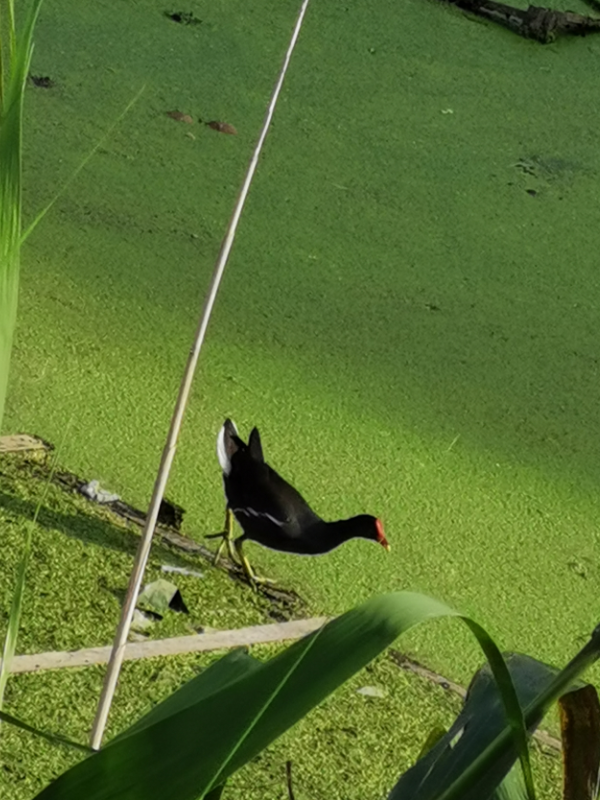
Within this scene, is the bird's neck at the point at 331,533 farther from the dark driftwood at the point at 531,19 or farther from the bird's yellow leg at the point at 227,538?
the dark driftwood at the point at 531,19

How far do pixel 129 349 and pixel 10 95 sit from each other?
150 centimetres

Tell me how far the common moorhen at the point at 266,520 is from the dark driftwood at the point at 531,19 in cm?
164

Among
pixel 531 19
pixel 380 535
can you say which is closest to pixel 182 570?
pixel 380 535

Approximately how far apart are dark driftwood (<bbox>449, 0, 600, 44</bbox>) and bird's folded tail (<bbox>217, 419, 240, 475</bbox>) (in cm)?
161

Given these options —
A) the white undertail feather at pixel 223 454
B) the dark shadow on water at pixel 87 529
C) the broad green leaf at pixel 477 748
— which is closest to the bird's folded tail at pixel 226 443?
the white undertail feather at pixel 223 454

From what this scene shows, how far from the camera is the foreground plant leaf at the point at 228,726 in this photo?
1.16ft

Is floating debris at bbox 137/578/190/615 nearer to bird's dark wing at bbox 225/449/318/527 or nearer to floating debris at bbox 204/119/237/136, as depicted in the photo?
bird's dark wing at bbox 225/449/318/527

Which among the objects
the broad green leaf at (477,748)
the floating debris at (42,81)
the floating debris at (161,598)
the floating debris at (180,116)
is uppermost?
the broad green leaf at (477,748)

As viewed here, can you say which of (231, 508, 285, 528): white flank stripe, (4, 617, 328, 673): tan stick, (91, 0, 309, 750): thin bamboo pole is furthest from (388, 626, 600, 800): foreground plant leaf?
(231, 508, 285, 528): white flank stripe

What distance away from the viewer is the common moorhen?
155cm

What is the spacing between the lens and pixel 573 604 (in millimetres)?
1660

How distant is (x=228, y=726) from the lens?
35 cm

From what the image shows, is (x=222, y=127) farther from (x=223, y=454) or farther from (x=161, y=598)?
(x=161, y=598)

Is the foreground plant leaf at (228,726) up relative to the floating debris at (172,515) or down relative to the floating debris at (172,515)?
up
